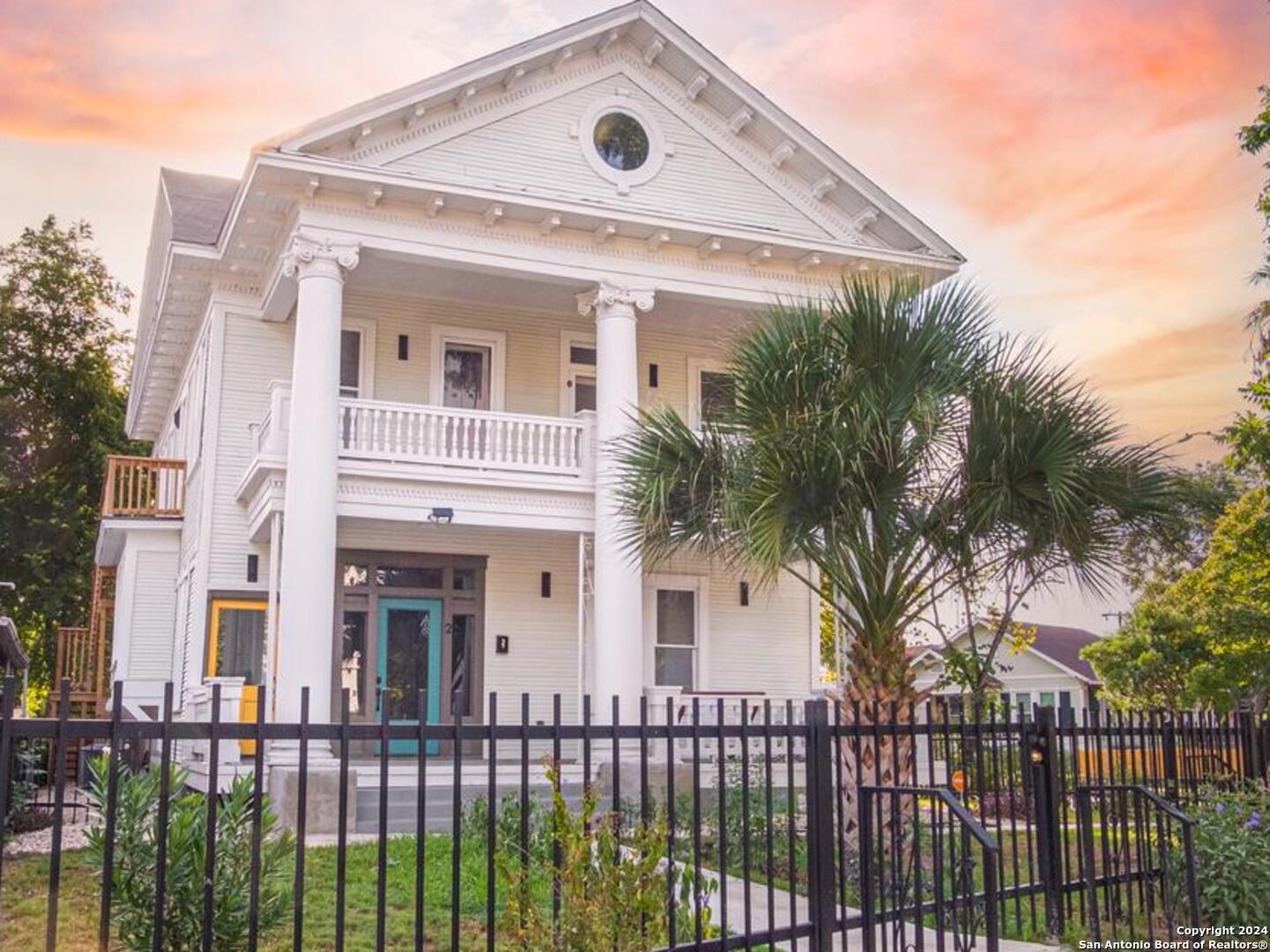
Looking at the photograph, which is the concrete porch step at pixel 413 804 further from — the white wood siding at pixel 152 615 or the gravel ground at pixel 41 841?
the white wood siding at pixel 152 615

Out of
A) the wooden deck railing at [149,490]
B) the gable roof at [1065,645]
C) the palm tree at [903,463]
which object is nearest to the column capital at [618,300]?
the palm tree at [903,463]

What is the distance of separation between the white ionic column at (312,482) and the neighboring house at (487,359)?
0.12ft

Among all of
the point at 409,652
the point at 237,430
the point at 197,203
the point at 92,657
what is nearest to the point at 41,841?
the point at 409,652

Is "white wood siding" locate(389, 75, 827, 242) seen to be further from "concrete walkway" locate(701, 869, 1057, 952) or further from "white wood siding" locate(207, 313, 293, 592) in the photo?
"concrete walkway" locate(701, 869, 1057, 952)

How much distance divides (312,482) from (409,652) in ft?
13.7

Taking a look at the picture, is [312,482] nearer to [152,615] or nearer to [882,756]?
[152,615]

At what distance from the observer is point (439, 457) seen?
1738cm

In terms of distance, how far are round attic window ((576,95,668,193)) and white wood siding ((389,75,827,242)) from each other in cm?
10

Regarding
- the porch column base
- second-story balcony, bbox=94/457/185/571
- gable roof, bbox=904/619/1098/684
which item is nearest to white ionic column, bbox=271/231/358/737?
the porch column base

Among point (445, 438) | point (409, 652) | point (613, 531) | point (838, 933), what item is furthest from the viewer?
point (409, 652)

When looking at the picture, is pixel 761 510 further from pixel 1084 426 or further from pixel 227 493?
pixel 227 493

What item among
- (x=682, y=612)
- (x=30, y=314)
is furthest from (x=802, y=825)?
(x=30, y=314)

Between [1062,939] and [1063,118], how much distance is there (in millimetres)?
14543

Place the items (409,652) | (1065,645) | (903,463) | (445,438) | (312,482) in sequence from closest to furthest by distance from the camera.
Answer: (903,463) → (312,482) → (445,438) → (409,652) → (1065,645)
